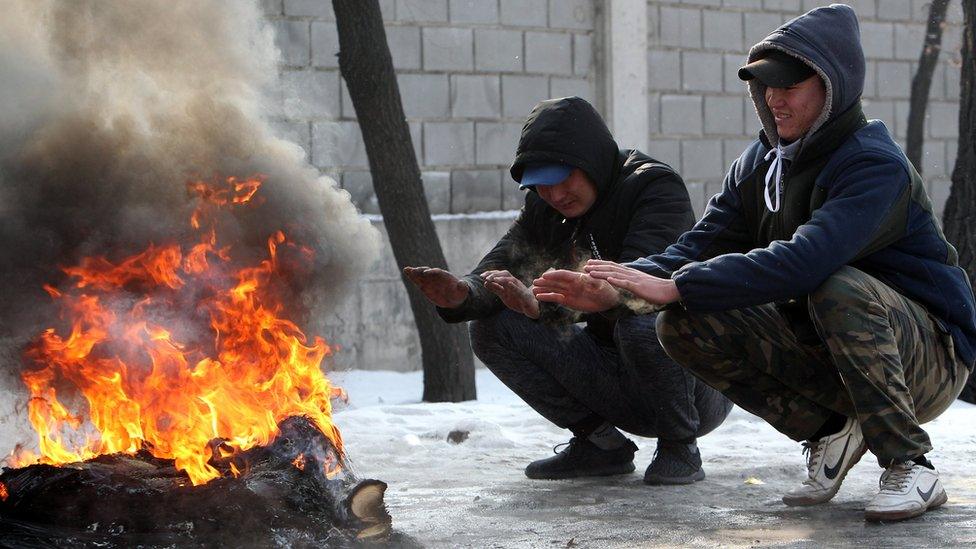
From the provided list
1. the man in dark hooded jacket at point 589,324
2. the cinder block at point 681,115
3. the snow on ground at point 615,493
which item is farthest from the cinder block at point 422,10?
the man in dark hooded jacket at point 589,324

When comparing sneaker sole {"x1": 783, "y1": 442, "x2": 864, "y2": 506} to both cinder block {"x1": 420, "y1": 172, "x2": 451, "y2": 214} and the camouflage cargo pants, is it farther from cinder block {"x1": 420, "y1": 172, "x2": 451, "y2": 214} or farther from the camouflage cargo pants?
cinder block {"x1": 420, "y1": 172, "x2": 451, "y2": 214}

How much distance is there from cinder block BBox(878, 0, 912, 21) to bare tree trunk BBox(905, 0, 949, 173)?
0.28 metres

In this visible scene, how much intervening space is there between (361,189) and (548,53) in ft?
7.36

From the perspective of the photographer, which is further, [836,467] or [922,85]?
[922,85]

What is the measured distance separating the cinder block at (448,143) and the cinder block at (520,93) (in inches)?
16.4

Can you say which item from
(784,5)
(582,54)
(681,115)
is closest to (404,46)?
(582,54)

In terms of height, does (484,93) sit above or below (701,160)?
above

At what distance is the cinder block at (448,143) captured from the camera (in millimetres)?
10750

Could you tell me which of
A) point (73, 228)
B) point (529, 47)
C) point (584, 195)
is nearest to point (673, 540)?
point (584, 195)

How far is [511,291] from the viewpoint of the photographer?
4.37 metres

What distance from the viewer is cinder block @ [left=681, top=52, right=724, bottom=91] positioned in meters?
12.1

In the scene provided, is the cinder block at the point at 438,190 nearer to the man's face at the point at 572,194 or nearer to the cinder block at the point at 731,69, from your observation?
the cinder block at the point at 731,69

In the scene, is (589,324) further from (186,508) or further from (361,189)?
(361,189)

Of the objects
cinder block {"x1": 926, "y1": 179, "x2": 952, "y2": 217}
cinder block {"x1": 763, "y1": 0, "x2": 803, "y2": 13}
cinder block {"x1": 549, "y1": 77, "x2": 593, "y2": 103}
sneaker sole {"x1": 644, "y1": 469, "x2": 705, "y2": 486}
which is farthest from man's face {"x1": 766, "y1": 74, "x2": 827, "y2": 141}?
cinder block {"x1": 926, "y1": 179, "x2": 952, "y2": 217}
